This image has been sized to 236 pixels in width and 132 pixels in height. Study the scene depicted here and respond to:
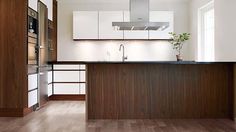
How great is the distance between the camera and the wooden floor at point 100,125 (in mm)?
4605

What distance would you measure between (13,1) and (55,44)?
2.90 metres

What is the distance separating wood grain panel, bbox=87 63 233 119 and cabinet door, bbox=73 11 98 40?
10.1 feet

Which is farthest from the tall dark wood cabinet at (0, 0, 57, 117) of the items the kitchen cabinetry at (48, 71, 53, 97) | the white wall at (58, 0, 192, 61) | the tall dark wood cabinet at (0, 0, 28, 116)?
the white wall at (58, 0, 192, 61)

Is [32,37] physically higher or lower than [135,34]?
lower

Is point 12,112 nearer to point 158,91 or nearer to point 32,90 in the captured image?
point 32,90

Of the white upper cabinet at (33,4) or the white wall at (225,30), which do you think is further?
the white upper cabinet at (33,4)

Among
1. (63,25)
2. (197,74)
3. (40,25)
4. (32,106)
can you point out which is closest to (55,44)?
(63,25)

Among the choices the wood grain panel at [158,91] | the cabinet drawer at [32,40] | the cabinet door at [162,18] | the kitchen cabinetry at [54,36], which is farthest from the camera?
the cabinet door at [162,18]

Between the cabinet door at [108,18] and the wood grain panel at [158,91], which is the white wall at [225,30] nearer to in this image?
the wood grain panel at [158,91]

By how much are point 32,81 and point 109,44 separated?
305 centimetres

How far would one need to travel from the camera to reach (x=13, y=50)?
5.68 m

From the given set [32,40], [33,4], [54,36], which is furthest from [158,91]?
[54,36]

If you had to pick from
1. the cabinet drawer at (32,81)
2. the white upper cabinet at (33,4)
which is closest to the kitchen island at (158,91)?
the cabinet drawer at (32,81)

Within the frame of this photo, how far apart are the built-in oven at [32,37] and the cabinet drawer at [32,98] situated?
1.75 ft
